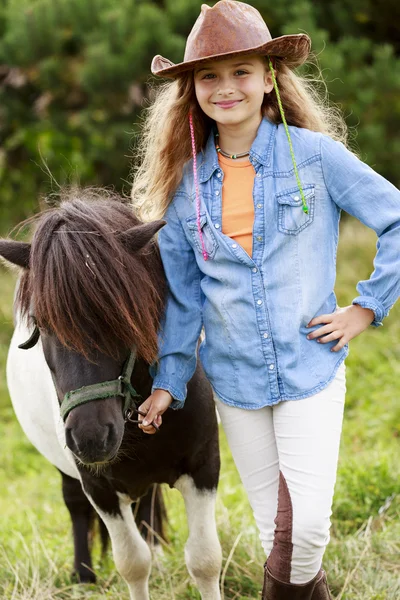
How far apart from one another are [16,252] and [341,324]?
3.34ft

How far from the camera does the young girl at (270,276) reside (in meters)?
2.42

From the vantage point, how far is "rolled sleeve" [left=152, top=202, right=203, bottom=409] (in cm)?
260

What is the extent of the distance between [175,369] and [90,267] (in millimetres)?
479

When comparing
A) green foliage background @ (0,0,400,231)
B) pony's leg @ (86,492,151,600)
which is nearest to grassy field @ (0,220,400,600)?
pony's leg @ (86,492,151,600)

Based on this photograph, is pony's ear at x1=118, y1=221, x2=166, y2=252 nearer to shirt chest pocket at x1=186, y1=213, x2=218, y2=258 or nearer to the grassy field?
shirt chest pocket at x1=186, y1=213, x2=218, y2=258

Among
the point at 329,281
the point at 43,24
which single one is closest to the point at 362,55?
the point at 43,24

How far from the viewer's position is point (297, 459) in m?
2.41

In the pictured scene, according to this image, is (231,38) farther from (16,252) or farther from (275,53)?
(16,252)

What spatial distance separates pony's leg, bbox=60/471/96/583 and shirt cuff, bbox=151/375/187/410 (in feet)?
4.83

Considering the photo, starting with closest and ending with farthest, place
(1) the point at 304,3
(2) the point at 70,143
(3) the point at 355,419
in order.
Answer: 1. (3) the point at 355,419
2. (1) the point at 304,3
3. (2) the point at 70,143

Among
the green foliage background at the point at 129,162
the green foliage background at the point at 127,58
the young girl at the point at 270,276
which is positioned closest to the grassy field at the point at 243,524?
the green foliage background at the point at 129,162

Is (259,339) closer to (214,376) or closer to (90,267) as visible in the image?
(214,376)

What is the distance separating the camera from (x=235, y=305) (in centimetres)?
250

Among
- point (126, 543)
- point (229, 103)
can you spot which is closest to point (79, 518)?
point (126, 543)
